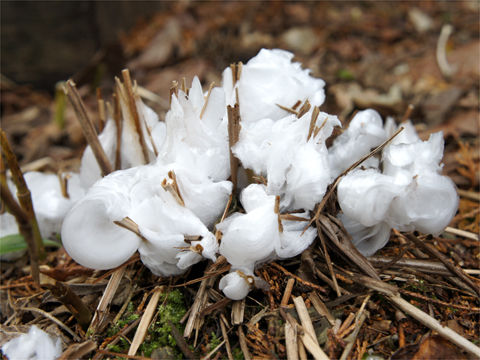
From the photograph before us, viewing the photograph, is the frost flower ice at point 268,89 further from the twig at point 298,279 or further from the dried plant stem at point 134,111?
the twig at point 298,279

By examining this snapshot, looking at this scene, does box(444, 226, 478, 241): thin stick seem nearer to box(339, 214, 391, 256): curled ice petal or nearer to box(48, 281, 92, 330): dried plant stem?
box(339, 214, 391, 256): curled ice petal

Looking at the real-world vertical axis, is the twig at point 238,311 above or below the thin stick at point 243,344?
above

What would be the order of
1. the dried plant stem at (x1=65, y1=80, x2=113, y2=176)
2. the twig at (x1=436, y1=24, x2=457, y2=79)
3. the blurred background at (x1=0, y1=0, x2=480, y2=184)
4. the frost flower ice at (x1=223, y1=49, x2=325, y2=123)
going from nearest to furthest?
the frost flower ice at (x1=223, y1=49, x2=325, y2=123) < the dried plant stem at (x1=65, y1=80, x2=113, y2=176) < the blurred background at (x1=0, y1=0, x2=480, y2=184) < the twig at (x1=436, y1=24, x2=457, y2=79)

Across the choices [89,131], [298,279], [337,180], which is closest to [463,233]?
[337,180]

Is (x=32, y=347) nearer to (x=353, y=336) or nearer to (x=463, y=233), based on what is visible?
(x=353, y=336)

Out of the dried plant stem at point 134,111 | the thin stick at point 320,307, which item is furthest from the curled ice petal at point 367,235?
the dried plant stem at point 134,111

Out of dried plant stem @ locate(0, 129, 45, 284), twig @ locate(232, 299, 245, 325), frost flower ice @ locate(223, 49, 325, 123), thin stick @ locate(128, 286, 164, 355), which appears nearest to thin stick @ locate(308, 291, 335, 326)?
twig @ locate(232, 299, 245, 325)
